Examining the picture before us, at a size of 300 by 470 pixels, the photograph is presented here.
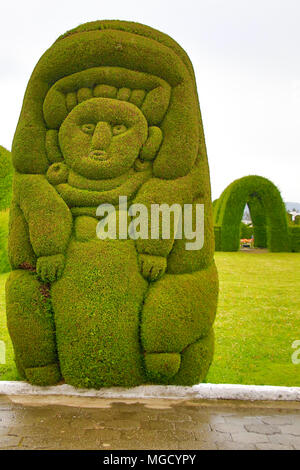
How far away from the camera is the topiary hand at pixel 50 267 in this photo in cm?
391

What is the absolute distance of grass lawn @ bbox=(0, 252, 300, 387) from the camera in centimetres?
488

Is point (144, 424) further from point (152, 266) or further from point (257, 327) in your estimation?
point (257, 327)

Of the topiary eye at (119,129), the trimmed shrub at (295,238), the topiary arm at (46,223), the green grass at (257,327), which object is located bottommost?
the green grass at (257,327)

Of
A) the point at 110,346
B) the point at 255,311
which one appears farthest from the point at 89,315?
the point at 255,311

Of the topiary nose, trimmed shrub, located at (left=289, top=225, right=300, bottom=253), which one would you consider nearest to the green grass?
the topiary nose

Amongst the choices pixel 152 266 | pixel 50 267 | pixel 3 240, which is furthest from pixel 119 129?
pixel 3 240

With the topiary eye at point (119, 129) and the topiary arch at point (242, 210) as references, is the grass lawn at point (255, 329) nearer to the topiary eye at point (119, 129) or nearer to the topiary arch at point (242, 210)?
the topiary eye at point (119, 129)

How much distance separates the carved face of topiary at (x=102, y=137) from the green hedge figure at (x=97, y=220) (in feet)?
0.04

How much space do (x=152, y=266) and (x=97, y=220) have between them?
0.80 m

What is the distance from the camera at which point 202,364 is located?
404 centimetres

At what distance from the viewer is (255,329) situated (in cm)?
677

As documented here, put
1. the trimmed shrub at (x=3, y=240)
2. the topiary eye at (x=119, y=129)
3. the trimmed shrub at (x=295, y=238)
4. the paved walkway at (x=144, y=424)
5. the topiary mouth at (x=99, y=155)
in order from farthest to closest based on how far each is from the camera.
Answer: the trimmed shrub at (x=295, y=238) < the trimmed shrub at (x=3, y=240) < the topiary eye at (x=119, y=129) < the topiary mouth at (x=99, y=155) < the paved walkway at (x=144, y=424)

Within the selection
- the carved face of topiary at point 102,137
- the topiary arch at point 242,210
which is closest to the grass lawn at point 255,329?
the carved face of topiary at point 102,137
